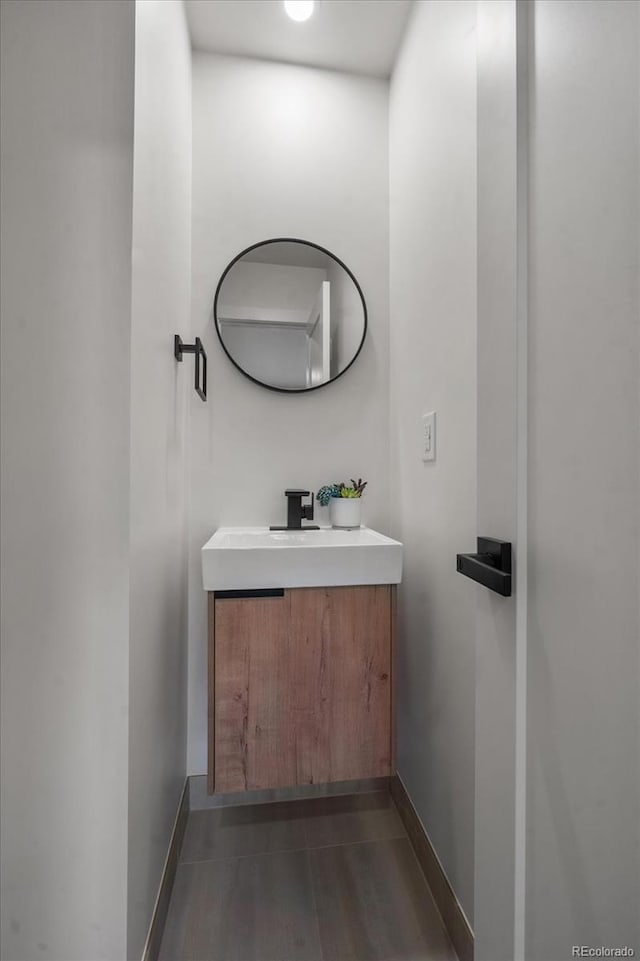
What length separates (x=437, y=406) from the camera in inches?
45.5

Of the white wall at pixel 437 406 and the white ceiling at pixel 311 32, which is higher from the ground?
the white ceiling at pixel 311 32

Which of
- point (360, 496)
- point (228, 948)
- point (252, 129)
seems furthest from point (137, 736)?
point (252, 129)

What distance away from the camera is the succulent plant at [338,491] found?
4.87 ft

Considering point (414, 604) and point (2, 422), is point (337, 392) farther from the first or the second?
point (2, 422)

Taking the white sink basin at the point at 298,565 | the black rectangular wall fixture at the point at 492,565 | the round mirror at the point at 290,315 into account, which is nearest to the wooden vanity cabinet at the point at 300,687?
the white sink basin at the point at 298,565

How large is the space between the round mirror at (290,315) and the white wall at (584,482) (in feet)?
3.42

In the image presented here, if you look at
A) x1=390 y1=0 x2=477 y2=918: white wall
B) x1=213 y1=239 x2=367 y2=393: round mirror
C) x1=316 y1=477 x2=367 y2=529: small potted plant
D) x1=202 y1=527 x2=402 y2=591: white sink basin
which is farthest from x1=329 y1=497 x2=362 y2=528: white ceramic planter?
x1=213 y1=239 x2=367 y2=393: round mirror

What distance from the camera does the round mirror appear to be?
149 cm

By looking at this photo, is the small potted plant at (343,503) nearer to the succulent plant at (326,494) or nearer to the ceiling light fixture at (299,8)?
the succulent plant at (326,494)

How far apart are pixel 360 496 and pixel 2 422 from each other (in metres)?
1.04

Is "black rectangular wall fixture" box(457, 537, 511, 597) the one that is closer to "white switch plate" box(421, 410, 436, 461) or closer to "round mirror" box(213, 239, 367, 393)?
"white switch plate" box(421, 410, 436, 461)

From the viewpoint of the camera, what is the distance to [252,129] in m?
1.51

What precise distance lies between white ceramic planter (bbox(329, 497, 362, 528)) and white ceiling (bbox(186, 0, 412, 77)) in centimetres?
154

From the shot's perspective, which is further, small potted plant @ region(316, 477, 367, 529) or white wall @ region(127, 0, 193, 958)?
small potted plant @ region(316, 477, 367, 529)
